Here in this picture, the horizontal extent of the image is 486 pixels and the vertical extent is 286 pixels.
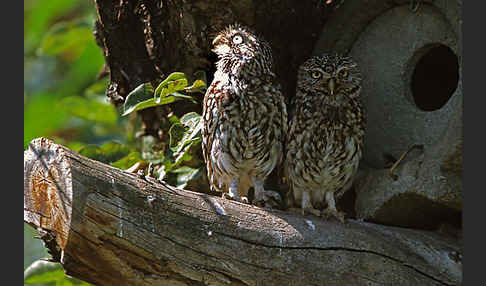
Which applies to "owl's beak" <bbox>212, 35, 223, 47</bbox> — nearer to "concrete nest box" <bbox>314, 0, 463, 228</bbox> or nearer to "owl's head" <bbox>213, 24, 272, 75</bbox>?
"owl's head" <bbox>213, 24, 272, 75</bbox>

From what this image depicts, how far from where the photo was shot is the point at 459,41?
364 centimetres

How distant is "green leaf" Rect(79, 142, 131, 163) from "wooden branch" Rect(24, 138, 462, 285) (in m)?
1.11

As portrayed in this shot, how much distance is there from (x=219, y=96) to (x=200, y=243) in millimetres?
866

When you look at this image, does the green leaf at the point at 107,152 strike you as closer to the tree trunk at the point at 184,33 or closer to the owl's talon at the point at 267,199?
the tree trunk at the point at 184,33

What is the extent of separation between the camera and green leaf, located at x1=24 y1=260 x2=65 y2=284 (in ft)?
13.2

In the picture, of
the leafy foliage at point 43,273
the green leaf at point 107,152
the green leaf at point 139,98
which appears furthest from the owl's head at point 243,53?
the leafy foliage at point 43,273

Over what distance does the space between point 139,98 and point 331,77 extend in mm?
1021

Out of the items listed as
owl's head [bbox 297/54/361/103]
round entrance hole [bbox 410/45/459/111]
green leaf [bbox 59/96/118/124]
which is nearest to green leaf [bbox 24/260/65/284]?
green leaf [bbox 59/96/118/124]

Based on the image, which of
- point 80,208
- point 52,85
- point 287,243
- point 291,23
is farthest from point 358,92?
point 52,85

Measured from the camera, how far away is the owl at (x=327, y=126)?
390 cm

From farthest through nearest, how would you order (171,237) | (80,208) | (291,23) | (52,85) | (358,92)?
(52,85), (291,23), (358,92), (171,237), (80,208)

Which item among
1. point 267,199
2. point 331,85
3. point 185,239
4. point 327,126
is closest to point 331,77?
point 331,85

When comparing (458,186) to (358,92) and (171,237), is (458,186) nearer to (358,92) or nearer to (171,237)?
(358,92)

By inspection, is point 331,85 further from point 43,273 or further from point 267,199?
point 43,273
